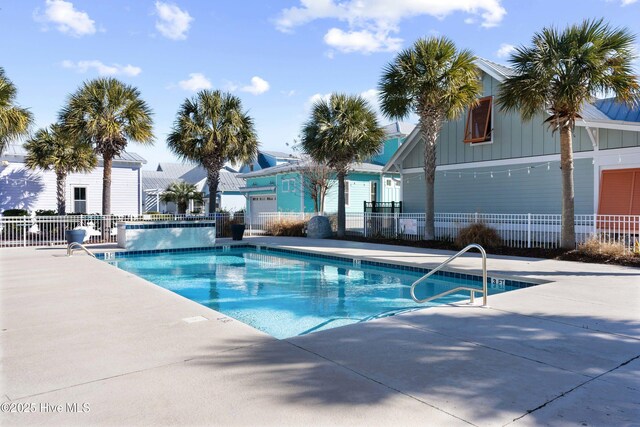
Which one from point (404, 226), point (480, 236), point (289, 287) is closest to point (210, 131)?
point (404, 226)

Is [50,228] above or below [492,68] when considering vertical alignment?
below

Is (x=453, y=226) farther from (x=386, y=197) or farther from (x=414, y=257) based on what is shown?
(x=386, y=197)

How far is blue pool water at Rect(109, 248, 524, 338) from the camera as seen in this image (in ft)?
24.7

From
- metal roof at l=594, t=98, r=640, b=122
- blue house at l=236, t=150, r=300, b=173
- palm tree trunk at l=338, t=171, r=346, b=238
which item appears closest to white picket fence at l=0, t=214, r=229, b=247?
palm tree trunk at l=338, t=171, r=346, b=238

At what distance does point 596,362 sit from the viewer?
13.9 ft

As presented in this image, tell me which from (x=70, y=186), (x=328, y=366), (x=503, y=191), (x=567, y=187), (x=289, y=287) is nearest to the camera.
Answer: (x=328, y=366)

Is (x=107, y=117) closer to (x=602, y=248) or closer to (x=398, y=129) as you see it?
(x=398, y=129)

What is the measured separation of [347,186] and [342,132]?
338 inches

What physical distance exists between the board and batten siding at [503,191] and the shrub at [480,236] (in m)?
2.90

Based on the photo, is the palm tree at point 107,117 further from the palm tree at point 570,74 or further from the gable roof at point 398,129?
the gable roof at point 398,129

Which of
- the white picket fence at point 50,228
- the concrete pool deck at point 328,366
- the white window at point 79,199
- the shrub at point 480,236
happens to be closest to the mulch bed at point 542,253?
the shrub at point 480,236

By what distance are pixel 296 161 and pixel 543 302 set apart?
2533cm

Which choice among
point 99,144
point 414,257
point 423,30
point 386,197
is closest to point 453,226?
point 414,257

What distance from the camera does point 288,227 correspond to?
71.3 feet
